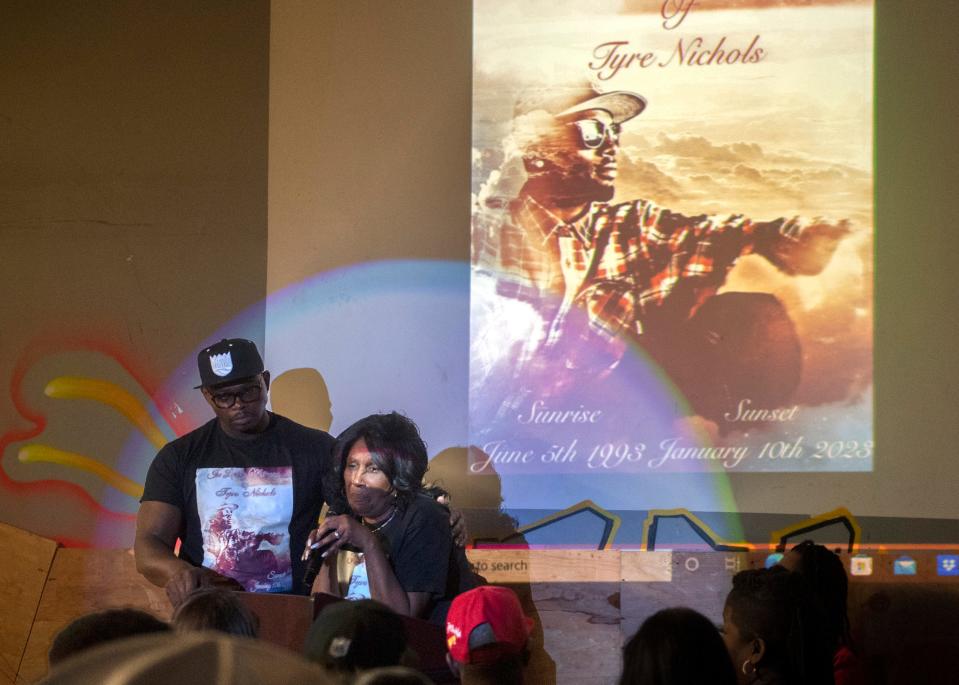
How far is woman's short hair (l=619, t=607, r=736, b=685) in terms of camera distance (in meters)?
1.84

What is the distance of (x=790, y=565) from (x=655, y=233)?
1.40 m

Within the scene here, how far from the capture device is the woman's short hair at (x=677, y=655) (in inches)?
72.3

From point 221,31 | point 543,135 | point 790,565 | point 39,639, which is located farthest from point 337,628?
point 221,31

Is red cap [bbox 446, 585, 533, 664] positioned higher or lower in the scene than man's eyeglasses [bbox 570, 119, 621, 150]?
lower

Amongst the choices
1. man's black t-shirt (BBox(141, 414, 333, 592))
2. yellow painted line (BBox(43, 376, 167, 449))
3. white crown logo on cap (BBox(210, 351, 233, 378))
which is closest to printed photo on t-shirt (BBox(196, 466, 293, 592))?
man's black t-shirt (BBox(141, 414, 333, 592))

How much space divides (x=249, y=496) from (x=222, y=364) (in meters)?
0.41

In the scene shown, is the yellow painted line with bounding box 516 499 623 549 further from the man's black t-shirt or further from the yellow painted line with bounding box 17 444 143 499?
Answer: the yellow painted line with bounding box 17 444 143 499

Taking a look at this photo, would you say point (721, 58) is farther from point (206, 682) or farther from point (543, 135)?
point (206, 682)

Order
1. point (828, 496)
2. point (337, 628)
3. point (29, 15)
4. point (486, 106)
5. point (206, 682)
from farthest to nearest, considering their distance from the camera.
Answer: point (29, 15), point (486, 106), point (828, 496), point (337, 628), point (206, 682)

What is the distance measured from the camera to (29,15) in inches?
187

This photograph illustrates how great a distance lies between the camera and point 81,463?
459 centimetres

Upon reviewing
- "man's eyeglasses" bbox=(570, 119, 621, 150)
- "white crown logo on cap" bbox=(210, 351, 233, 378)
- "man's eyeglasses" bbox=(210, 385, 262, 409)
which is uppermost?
"man's eyeglasses" bbox=(570, 119, 621, 150)

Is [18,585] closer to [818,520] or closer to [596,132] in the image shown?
[596,132]

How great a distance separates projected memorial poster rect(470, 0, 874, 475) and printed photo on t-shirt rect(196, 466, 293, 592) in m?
1.02
